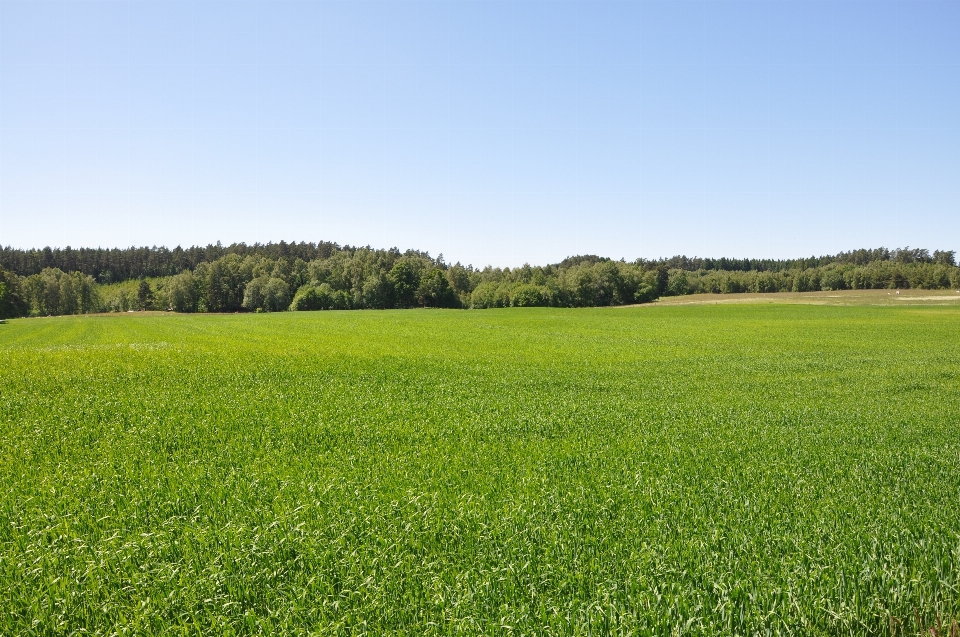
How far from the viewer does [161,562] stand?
6.99 meters

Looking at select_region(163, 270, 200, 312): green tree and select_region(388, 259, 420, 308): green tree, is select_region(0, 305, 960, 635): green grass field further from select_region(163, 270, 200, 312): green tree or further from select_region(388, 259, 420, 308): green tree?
select_region(163, 270, 200, 312): green tree

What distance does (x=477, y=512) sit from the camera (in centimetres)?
827

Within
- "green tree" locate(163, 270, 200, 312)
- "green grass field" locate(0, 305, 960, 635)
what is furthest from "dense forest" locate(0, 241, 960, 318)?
"green grass field" locate(0, 305, 960, 635)

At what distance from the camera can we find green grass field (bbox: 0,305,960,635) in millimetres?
5816

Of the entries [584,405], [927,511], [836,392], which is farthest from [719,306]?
[927,511]

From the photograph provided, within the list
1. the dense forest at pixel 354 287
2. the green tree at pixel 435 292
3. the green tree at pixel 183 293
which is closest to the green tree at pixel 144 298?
the dense forest at pixel 354 287

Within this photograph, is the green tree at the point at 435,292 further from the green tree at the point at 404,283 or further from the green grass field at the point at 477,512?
the green grass field at the point at 477,512

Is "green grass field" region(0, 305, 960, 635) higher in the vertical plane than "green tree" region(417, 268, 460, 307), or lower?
lower

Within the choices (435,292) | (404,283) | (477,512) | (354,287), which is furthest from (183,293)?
(477,512)

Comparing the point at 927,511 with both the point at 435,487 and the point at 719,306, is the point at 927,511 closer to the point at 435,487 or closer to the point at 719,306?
the point at 435,487

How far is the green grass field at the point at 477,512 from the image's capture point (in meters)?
5.82

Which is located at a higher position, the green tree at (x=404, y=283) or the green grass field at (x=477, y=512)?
the green tree at (x=404, y=283)

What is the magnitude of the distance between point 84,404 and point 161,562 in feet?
43.4

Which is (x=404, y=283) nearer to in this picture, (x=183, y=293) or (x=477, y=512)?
(x=183, y=293)
